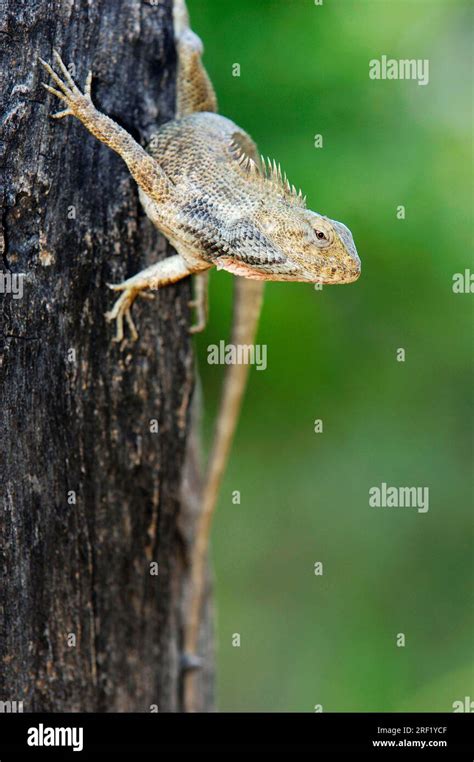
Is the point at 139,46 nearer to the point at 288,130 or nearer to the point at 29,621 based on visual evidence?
the point at 288,130

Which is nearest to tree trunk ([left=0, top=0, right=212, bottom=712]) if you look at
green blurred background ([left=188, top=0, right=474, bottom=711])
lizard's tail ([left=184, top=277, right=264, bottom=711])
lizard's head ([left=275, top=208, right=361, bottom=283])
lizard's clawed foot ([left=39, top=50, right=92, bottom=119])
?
lizard's clawed foot ([left=39, top=50, right=92, bottom=119])

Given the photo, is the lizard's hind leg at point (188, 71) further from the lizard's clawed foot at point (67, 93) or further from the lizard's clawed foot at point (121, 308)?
the lizard's clawed foot at point (121, 308)

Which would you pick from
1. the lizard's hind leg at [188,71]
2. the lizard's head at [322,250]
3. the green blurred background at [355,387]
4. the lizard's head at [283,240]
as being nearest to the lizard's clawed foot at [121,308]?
the lizard's head at [283,240]

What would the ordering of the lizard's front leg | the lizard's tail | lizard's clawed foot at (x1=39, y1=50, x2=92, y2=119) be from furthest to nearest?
the lizard's tail → the lizard's front leg → lizard's clawed foot at (x1=39, y1=50, x2=92, y2=119)

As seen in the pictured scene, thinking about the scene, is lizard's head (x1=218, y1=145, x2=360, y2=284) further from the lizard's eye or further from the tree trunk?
the tree trunk

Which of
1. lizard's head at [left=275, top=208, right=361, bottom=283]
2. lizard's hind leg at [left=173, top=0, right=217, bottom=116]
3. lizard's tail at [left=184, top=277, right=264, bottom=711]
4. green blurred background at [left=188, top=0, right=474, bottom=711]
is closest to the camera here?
lizard's head at [left=275, top=208, right=361, bottom=283]

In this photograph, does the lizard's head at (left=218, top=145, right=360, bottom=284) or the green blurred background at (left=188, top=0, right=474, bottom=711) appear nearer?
the lizard's head at (left=218, top=145, right=360, bottom=284)

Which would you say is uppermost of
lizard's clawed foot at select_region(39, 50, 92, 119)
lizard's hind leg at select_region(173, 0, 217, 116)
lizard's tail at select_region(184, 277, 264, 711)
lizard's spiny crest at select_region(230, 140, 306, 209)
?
lizard's hind leg at select_region(173, 0, 217, 116)

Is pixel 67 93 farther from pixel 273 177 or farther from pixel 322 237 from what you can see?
pixel 322 237
